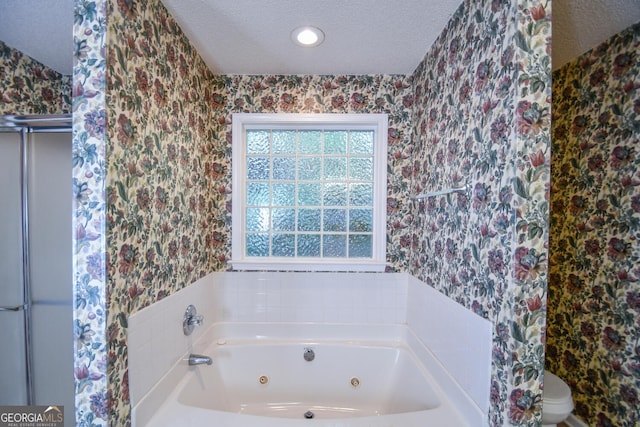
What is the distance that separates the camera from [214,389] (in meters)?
1.64

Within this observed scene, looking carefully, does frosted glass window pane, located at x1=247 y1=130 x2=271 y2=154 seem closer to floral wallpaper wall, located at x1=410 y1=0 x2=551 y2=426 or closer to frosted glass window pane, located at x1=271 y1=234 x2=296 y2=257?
frosted glass window pane, located at x1=271 y1=234 x2=296 y2=257

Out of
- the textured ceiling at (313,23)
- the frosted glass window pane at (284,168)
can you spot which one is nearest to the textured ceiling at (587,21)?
the textured ceiling at (313,23)

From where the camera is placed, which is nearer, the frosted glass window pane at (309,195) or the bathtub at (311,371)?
the bathtub at (311,371)

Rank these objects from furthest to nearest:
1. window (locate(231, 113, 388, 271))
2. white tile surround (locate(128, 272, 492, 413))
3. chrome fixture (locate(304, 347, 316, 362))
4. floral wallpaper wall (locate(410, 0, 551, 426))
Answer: window (locate(231, 113, 388, 271))
chrome fixture (locate(304, 347, 316, 362))
white tile surround (locate(128, 272, 492, 413))
floral wallpaper wall (locate(410, 0, 551, 426))

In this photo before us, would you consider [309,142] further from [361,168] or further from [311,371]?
[311,371]

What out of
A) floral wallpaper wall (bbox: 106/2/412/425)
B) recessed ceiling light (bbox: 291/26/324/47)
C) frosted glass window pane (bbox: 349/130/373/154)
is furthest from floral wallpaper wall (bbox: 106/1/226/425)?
frosted glass window pane (bbox: 349/130/373/154)

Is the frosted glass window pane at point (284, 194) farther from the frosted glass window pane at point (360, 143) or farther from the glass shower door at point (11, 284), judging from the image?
the glass shower door at point (11, 284)

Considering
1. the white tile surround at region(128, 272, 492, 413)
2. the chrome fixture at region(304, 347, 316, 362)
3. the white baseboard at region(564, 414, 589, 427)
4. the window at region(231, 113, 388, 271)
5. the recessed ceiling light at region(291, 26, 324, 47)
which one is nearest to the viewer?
the white tile surround at region(128, 272, 492, 413)

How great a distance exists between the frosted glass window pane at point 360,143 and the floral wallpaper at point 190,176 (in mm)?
520

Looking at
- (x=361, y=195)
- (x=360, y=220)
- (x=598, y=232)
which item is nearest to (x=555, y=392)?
(x=598, y=232)

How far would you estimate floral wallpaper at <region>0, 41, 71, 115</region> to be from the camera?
5.24 ft

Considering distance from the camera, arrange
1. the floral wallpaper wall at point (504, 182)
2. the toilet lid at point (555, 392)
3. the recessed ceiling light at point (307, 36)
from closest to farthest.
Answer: the floral wallpaper wall at point (504, 182), the toilet lid at point (555, 392), the recessed ceiling light at point (307, 36)

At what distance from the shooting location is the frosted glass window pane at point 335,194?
2.04 meters

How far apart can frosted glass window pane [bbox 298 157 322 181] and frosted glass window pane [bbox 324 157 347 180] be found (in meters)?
0.06
